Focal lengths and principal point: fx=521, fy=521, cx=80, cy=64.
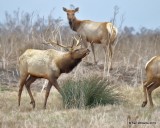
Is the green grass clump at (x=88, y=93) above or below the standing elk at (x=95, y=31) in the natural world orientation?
below

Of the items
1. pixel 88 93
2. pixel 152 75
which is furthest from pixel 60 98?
pixel 152 75

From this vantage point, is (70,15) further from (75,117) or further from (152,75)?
(75,117)

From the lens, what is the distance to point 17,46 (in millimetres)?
20594

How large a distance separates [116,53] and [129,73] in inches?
129

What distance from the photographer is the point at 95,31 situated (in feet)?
61.8

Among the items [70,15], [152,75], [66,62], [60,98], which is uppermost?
[70,15]

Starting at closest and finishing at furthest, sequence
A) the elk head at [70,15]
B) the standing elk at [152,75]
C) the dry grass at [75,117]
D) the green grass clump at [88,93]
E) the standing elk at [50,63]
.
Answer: the dry grass at [75,117] → the standing elk at [152,75] → the green grass clump at [88,93] → the standing elk at [50,63] → the elk head at [70,15]

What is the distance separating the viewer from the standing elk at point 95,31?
59.8ft

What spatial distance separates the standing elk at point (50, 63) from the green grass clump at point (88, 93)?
31 cm

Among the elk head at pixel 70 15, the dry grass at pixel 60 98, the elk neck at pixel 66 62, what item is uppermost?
the elk head at pixel 70 15

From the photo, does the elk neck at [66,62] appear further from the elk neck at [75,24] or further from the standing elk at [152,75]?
the elk neck at [75,24]

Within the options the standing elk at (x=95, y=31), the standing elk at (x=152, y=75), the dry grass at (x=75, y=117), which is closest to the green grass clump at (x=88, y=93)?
the dry grass at (x=75, y=117)

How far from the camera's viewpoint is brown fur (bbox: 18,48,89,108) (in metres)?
12.5

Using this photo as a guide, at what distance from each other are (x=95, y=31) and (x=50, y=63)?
252 inches
